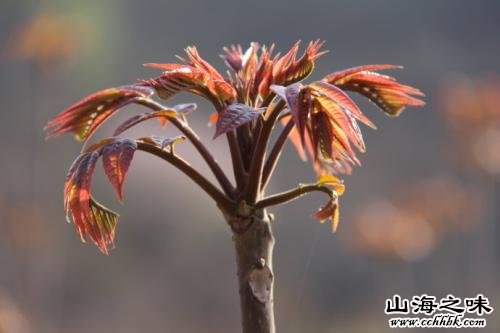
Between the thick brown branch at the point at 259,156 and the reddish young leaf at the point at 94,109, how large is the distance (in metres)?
0.12

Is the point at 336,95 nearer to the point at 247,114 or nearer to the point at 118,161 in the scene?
the point at 247,114

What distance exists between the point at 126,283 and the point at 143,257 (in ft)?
0.44

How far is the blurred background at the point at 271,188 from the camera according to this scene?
7.87ft

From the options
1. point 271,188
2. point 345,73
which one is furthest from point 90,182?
point 271,188

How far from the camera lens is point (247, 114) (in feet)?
1.76

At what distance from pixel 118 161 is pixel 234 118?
101 mm

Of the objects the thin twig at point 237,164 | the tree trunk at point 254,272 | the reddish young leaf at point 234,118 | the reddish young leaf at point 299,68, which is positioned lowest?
the tree trunk at point 254,272

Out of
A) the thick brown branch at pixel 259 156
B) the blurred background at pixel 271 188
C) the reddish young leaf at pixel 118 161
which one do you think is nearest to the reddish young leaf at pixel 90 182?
the reddish young leaf at pixel 118 161

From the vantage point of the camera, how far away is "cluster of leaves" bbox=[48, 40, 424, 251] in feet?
1.80

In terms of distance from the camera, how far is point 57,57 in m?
2.25

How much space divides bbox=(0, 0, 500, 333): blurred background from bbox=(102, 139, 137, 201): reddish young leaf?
167 cm

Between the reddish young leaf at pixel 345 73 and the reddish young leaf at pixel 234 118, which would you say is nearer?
the reddish young leaf at pixel 234 118

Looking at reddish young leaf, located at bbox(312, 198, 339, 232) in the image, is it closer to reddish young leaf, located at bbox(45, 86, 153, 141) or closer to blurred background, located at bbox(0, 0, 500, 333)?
reddish young leaf, located at bbox(45, 86, 153, 141)

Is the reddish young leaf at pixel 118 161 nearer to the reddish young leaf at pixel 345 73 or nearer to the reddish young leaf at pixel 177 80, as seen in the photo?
the reddish young leaf at pixel 177 80
